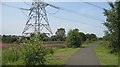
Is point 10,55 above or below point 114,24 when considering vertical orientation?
below

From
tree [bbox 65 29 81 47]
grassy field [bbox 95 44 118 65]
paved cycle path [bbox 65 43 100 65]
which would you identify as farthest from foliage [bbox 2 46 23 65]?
tree [bbox 65 29 81 47]

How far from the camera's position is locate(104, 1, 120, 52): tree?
26.5 m

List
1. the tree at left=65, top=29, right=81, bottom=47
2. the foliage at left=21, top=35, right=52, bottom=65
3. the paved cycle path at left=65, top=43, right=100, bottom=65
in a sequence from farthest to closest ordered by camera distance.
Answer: the tree at left=65, top=29, right=81, bottom=47 → the paved cycle path at left=65, top=43, right=100, bottom=65 → the foliage at left=21, top=35, right=52, bottom=65

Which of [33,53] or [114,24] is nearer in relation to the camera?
[33,53]

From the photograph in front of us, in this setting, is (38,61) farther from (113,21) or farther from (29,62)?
(113,21)

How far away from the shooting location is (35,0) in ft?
96.4

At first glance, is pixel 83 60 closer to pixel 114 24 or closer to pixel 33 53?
pixel 33 53

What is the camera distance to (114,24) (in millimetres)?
26859

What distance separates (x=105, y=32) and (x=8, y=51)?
12.4 metres

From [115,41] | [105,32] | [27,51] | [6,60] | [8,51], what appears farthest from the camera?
[105,32]

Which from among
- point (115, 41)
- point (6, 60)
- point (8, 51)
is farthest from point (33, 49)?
point (115, 41)

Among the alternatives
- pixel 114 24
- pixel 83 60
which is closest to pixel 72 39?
pixel 114 24

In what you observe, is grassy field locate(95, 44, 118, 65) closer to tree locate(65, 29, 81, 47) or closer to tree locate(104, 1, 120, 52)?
tree locate(104, 1, 120, 52)

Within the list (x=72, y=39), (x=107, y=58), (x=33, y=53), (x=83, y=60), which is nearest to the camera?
(x=33, y=53)
